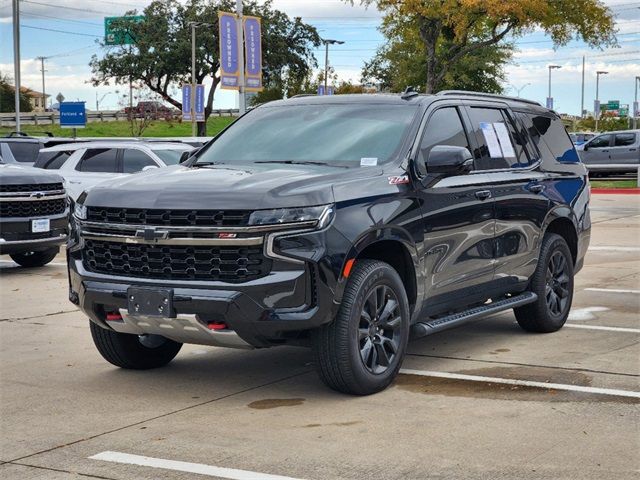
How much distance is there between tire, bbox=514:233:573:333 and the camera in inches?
340

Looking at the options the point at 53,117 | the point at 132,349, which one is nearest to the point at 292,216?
the point at 132,349

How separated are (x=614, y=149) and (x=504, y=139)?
106 ft

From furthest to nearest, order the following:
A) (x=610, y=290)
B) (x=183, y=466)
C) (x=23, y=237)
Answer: (x=23, y=237), (x=610, y=290), (x=183, y=466)

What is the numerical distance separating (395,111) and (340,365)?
2.07 meters

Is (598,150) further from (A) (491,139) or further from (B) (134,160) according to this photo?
(A) (491,139)

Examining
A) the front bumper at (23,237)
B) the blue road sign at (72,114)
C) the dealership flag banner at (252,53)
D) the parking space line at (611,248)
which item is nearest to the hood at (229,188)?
the front bumper at (23,237)

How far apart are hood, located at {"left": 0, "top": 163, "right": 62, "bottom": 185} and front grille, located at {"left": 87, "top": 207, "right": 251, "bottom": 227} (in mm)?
6765

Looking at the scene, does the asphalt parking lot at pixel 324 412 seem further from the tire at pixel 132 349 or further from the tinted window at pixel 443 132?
the tinted window at pixel 443 132

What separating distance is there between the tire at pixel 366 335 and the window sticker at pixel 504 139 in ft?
6.94

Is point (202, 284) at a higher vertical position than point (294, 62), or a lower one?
lower

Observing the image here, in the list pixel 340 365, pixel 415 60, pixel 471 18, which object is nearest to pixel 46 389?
pixel 340 365

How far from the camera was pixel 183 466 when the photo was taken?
5.14 metres

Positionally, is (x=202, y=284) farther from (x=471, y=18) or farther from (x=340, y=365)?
(x=471, y=18)

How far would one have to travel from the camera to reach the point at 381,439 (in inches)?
220
